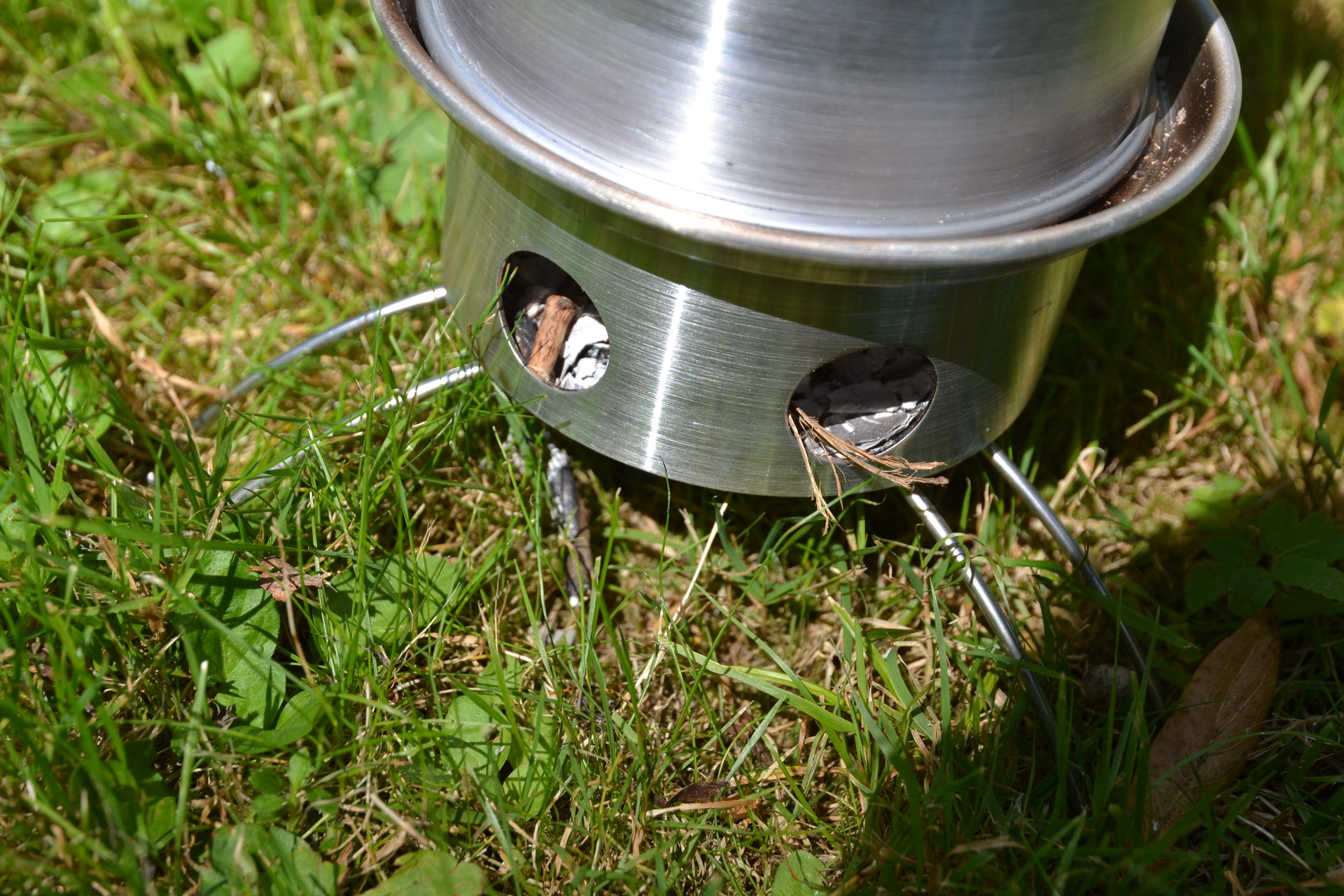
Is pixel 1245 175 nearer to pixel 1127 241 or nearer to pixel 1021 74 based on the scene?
pixel 1127 241

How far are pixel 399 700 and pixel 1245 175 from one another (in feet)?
6.23

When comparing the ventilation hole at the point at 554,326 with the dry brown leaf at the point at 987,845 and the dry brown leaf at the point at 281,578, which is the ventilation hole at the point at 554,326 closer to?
the dry brown leaf at the point at 281,578

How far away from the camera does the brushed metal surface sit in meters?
0.98

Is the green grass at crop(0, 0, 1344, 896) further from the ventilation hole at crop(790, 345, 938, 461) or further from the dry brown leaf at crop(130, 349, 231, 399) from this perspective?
the ventilation hole at crop(790, 345, 938, 461)

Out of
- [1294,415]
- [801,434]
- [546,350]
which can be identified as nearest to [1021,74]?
[801,434]

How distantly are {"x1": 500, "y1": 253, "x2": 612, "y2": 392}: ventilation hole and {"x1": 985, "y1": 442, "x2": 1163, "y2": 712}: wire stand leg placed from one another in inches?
22.6

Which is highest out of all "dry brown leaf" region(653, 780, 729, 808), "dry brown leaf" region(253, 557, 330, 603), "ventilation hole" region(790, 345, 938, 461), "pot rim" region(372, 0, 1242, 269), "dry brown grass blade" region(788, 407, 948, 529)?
"pot rim" region(372, 0, 1242, 269)

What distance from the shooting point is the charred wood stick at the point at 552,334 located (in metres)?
1.38

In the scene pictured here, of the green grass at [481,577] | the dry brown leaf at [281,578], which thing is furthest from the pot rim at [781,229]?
the dry brown leaf at [281,578]

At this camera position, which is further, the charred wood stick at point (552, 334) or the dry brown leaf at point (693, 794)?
the charred wood stick at point (552, 334)

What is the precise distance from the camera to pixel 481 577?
1374 millimetres

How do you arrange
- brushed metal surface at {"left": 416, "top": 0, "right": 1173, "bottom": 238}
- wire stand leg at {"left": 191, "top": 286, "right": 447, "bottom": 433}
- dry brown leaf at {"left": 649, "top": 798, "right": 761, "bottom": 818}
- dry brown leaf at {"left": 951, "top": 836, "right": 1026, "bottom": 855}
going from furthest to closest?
1. wire stand leg at {"left": 191, "top": 286, "right": 447, "bottom": 433}
2. dry brown leaf at {"left": 649, "top": 798, "right": 761, "bottom": 818}
3. dry brown leaf at {"left": 951, "top": 836, "right": 1026, "bottom": 855}
4. brushed metal surface at {"left": 416, "top": 0, "right": 1173, "bottom": 238}

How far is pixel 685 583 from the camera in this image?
154cm

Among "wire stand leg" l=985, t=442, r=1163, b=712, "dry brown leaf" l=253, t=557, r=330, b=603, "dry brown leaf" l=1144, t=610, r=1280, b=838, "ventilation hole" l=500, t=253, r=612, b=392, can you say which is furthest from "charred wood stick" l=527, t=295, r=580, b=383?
"dry brown leaf" l=1144, t=610, r=1280, b=838
